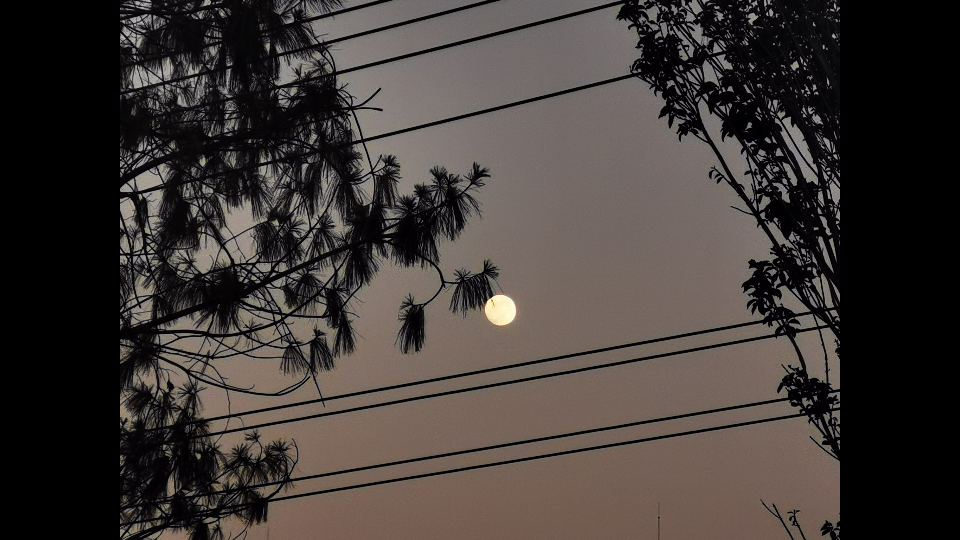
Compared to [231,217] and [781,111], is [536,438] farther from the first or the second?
[781,111]

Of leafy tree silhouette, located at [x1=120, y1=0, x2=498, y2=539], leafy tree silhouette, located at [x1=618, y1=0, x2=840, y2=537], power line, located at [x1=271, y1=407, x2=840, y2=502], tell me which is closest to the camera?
leafy tree silhouette, located at [x1=618, y1=0, x2=840, y2=537]

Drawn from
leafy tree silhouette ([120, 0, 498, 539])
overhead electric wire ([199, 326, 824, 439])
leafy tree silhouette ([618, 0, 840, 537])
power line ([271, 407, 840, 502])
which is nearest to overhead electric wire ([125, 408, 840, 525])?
power line ([271, 407, 840, 502])

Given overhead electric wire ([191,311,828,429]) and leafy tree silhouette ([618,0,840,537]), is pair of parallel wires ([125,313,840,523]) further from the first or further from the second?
leafy tree silhouette ([618,0,840,537])

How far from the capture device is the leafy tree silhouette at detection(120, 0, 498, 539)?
3.46 metres

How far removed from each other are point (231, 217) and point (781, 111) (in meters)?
2.42

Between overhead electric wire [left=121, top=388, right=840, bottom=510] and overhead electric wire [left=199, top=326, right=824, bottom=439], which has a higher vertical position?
overhead electric wire [left=199, top=326, right=824, bottom=439]

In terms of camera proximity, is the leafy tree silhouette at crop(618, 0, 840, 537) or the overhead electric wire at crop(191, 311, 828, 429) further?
the overhead electric wire at crop(191, 311, 828, 429)

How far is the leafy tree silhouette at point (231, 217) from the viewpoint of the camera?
3.46m

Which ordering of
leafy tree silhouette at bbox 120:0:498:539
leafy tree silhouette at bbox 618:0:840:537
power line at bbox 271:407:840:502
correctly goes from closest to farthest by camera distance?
1. leafy tree silhouette at bbox 618:0:840:537
2. leafy tree silhouette at bbox 120:0:498:539
3. power line at bbox 271:407:840:502

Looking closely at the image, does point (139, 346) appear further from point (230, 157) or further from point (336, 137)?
point (336, 137)

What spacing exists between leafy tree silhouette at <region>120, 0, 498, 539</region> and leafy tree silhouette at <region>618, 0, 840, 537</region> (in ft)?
3.62

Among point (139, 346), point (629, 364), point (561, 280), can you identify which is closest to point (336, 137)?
point (139, 346)

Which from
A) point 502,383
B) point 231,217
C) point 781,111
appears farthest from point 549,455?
point 781,111

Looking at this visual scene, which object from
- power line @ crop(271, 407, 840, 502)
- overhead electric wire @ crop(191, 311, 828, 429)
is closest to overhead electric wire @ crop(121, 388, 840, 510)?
power line @ crop(271, 407, 840, 502)
